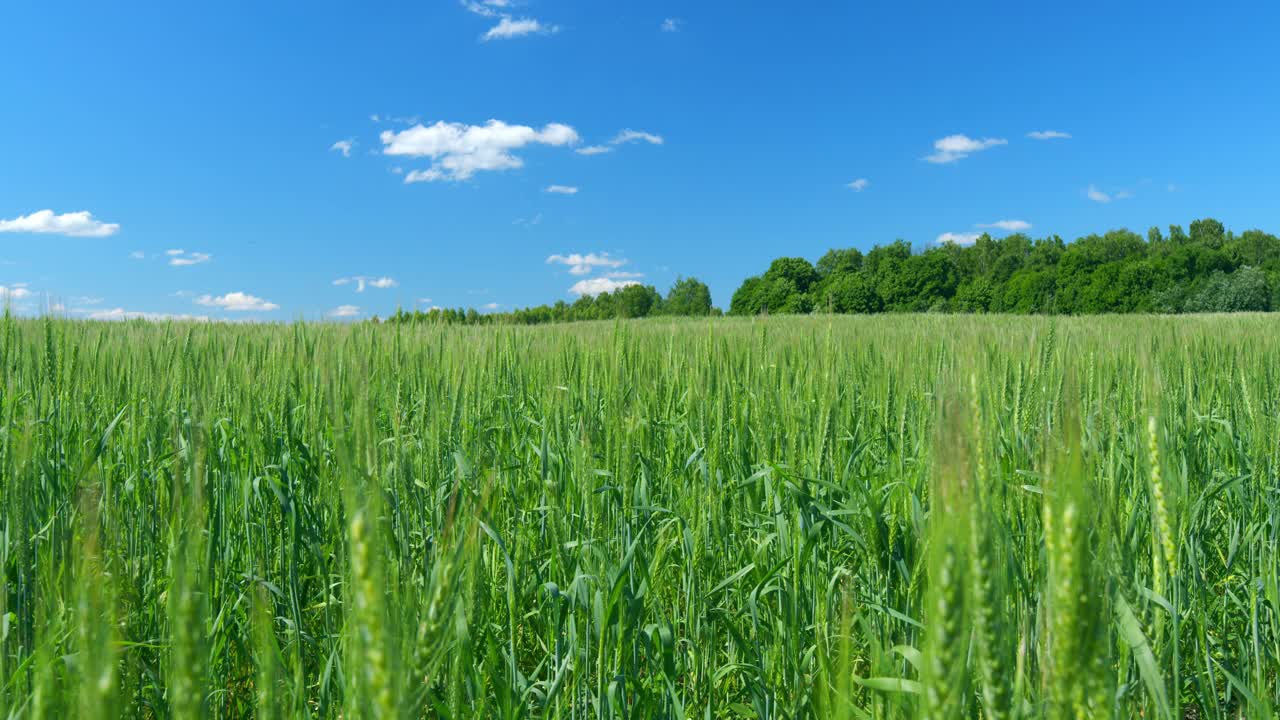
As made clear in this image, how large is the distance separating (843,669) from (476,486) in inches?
46.0

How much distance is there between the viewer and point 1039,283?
36.3 metres

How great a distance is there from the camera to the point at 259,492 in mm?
1643

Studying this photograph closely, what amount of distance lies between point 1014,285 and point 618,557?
1669 inches

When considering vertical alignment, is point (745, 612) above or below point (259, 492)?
below

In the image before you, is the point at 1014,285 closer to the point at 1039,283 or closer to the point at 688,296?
the point at 1039,283

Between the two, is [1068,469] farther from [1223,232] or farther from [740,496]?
[1223,232]

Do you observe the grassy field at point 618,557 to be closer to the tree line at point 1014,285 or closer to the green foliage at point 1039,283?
the tree line at point 1014,285

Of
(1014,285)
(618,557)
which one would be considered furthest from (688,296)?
(618,557)

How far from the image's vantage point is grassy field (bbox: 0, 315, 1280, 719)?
17.1 inches

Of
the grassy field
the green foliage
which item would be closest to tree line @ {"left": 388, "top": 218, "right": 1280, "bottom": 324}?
the green foliage

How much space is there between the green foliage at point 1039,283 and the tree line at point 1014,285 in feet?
0.17

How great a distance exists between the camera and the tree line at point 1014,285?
30.7m

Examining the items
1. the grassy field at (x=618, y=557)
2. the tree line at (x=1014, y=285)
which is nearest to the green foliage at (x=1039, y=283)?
the tree line at (x=1014, y=285)

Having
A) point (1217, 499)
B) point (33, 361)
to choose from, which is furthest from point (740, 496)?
point (33, 361)
